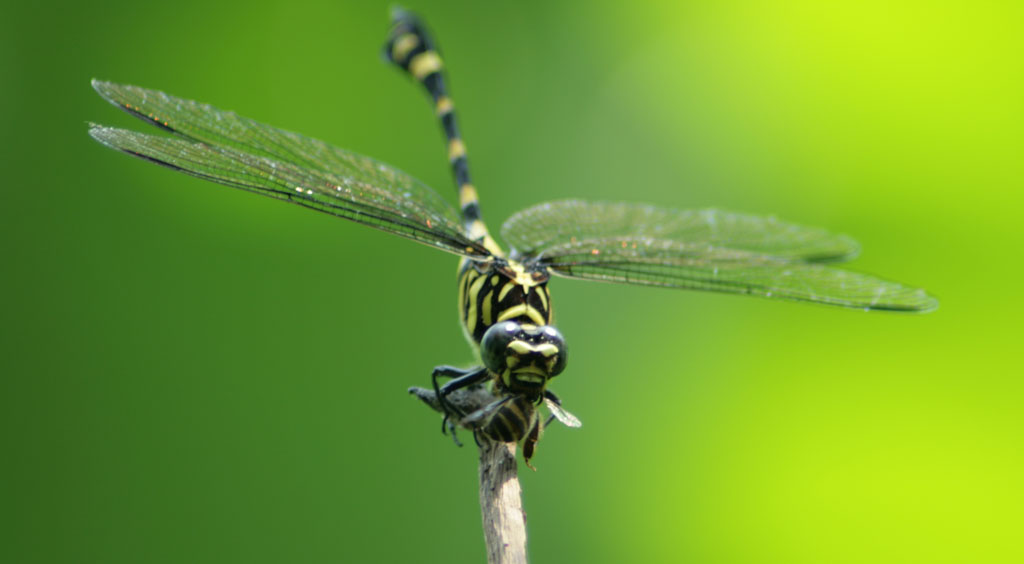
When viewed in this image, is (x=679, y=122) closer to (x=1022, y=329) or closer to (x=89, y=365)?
(x=1022, y=329)

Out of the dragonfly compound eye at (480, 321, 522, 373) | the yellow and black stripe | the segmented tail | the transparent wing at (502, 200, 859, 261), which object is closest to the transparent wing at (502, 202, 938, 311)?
the transparent wing at (502, 200, 859, 261)

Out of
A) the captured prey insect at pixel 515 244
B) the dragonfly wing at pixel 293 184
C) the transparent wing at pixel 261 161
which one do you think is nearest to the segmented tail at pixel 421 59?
the captured prey insect at pixel 515 244

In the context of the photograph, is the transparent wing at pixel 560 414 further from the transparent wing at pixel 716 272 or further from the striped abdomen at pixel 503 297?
the transparent wing at pixel 716 272

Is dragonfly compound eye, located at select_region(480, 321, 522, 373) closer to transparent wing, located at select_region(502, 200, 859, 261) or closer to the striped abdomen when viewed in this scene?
the striped abdomen

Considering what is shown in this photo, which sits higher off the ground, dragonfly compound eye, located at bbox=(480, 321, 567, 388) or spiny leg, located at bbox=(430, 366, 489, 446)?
dragonfly compound eye, located at bbox=(480, 321, 567, 388)

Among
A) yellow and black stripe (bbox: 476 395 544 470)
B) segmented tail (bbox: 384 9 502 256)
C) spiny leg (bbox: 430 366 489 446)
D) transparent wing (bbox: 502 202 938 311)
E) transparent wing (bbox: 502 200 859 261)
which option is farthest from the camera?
segmented tail (bbox: 384 9 502 256)

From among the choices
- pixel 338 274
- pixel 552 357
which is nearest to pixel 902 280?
pixel 552 357

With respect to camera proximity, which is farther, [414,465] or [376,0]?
[376,0]

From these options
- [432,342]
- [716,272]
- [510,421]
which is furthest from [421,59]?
[510,421]
